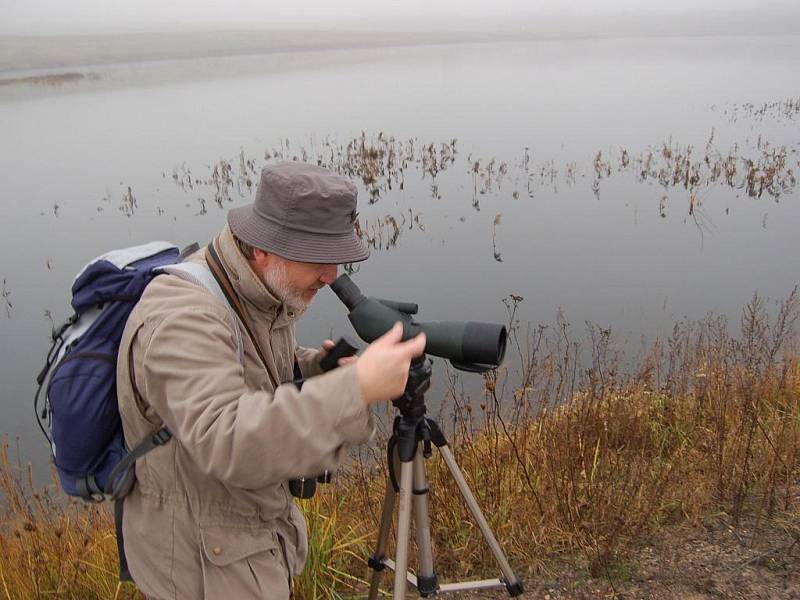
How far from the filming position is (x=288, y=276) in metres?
1.33

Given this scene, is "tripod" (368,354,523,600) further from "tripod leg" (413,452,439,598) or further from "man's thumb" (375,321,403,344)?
"man's thumb" (375,321,403,344)

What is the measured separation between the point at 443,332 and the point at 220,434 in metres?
0.50

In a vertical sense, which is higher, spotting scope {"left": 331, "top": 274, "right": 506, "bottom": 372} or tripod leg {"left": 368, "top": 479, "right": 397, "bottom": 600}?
spotting scope {"left": 331, "top": 274, "right": 506, "bottom": 372}

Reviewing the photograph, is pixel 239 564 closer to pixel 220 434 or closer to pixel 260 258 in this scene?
pixel 220 434

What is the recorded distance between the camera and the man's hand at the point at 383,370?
3.73ft

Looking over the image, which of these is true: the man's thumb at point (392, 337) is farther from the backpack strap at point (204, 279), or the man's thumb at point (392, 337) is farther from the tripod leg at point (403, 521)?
the tripod leg at point (403, 521)

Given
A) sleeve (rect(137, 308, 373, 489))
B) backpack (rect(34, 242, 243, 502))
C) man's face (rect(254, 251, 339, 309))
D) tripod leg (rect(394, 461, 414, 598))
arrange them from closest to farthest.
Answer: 1. sleeve (rect(137, 308, 373, 489))
2. backpack (rect(34, 242, 243, 502))
3. man's face (rect(254, 251, 339, 309))
4. tripod leg (rect(394, 461, 414, 598))

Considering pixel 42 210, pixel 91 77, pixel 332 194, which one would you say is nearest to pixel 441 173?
pixel 42 210

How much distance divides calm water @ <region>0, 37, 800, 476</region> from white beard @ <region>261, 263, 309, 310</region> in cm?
351

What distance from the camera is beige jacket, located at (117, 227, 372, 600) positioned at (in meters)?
1.10

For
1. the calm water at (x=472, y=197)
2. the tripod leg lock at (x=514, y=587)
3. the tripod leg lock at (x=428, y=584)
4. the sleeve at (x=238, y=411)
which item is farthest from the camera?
the calm water at (x=472, y=197)

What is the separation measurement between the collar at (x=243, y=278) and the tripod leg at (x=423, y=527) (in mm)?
521

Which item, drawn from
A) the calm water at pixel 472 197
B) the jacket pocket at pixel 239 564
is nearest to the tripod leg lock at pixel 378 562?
the jacket pocket at pixel 239 564

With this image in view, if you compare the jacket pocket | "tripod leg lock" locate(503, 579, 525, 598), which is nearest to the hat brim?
the jacket pocket
